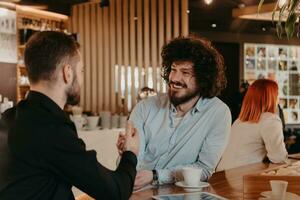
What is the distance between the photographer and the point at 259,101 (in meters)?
3.14

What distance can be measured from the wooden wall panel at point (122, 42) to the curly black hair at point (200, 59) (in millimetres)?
4311

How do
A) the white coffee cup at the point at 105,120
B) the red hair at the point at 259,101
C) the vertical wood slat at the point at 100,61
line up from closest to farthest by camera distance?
the red hair at the point at 259,101
the white coffee cup at the point at 105,120
the vertical wood slat at the point at 100,61

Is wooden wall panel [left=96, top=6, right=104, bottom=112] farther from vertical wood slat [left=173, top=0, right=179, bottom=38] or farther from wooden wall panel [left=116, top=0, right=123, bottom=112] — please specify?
vertical wood slat [left=173, top=0, right=179, bottom=38]

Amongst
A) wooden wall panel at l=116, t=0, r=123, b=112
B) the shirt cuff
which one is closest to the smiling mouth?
the shirt cuff

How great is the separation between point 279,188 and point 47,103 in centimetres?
81

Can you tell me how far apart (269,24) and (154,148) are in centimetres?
830

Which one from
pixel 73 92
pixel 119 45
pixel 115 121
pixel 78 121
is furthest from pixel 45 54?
pixel 119 45

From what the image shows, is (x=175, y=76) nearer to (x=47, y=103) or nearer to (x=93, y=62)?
(x=47, y=103)

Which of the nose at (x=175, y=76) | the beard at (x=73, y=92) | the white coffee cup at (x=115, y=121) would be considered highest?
the nose at (x=175, y=76)

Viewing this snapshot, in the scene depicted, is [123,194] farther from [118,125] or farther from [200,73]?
[118,125]

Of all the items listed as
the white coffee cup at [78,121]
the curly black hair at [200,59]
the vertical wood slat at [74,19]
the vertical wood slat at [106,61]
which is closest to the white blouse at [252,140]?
the curly black hair at [200,59]

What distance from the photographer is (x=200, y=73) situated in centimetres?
226

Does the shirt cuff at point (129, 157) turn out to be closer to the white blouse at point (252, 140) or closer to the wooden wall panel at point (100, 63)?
the white blouse at point (252, 140)

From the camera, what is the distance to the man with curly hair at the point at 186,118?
212 cm
